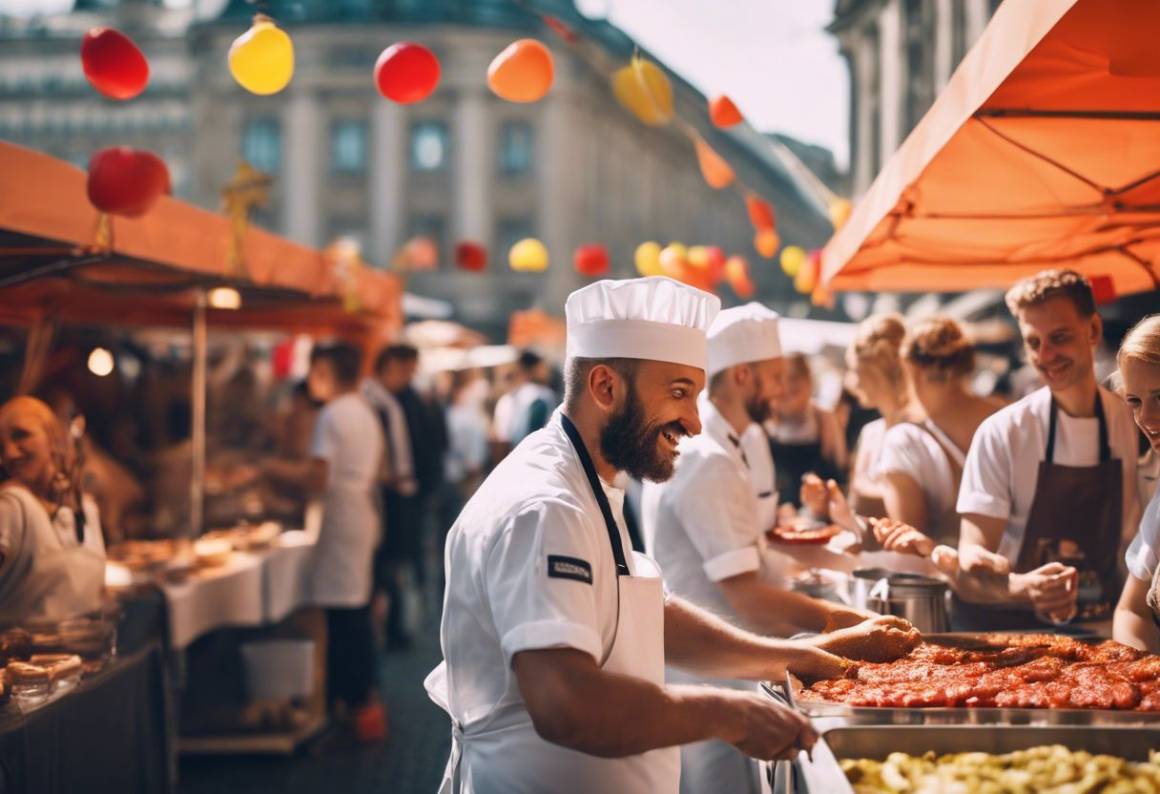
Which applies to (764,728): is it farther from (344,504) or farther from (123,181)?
(344,504)

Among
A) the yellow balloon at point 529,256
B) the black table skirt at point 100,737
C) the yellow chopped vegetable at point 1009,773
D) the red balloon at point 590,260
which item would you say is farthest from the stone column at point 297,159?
the yellow chopped vegetable at point 1009,773

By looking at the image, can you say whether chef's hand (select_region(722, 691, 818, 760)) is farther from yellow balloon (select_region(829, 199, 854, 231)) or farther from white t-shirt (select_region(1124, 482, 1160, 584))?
yellow balloon (select_region(829, 199, 854, 231))

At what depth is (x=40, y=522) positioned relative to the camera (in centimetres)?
354

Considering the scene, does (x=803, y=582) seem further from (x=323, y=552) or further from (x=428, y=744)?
(x=323, y=552)

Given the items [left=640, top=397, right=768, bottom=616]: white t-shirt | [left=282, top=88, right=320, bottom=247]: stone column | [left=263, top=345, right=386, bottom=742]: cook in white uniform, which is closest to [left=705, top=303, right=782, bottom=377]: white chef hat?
[left=640, top=397, right=768, bottom=616]: white t-shirt

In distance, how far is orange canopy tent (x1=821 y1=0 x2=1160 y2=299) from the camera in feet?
7.48

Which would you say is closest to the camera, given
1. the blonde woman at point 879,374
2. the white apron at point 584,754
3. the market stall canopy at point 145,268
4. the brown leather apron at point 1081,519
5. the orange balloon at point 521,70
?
the white apron at point 584,754

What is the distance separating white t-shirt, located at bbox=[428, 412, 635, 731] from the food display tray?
520 mm

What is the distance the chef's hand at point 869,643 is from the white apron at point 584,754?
0.60 meters

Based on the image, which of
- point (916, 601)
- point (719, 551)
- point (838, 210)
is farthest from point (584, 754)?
point (838, 210)

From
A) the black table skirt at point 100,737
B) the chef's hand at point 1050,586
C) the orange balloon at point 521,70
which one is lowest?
the black table skirt at point 100,737

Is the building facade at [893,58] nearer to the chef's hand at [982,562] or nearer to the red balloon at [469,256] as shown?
the red balloon at [469,256]

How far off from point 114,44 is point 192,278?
68.4 inches

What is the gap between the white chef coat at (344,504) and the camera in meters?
6.46
